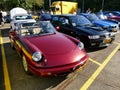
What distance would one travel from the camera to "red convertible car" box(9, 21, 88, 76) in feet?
13.7

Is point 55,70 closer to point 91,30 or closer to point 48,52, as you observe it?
point 48,52

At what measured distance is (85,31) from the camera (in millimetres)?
7422

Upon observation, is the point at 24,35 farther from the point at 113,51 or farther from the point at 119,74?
the point at 113,51

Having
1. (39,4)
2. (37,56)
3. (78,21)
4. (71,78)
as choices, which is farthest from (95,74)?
(39,4)

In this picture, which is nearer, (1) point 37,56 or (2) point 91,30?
(1) point 37,56

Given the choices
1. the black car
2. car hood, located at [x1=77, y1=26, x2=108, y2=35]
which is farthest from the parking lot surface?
car hood, located at [x1=77, y1=26, x2=108, y2=35]

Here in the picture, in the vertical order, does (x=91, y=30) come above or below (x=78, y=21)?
below

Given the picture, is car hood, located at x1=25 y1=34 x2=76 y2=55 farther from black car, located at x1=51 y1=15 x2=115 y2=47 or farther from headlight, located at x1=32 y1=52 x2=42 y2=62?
black car, located at x1=51 y1=15 x2=115 y2=47

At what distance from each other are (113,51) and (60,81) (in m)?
3.64

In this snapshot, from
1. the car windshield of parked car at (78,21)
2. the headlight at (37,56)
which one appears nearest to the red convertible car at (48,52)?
the headlight at (37,56)

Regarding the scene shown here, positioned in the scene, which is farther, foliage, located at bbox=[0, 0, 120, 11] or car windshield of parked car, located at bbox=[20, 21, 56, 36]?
foliage, located at bbox=[0, 0, 120, 11]

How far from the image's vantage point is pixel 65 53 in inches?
179

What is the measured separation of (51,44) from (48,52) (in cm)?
45

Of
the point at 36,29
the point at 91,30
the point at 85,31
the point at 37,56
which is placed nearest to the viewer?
the point at 37,56
